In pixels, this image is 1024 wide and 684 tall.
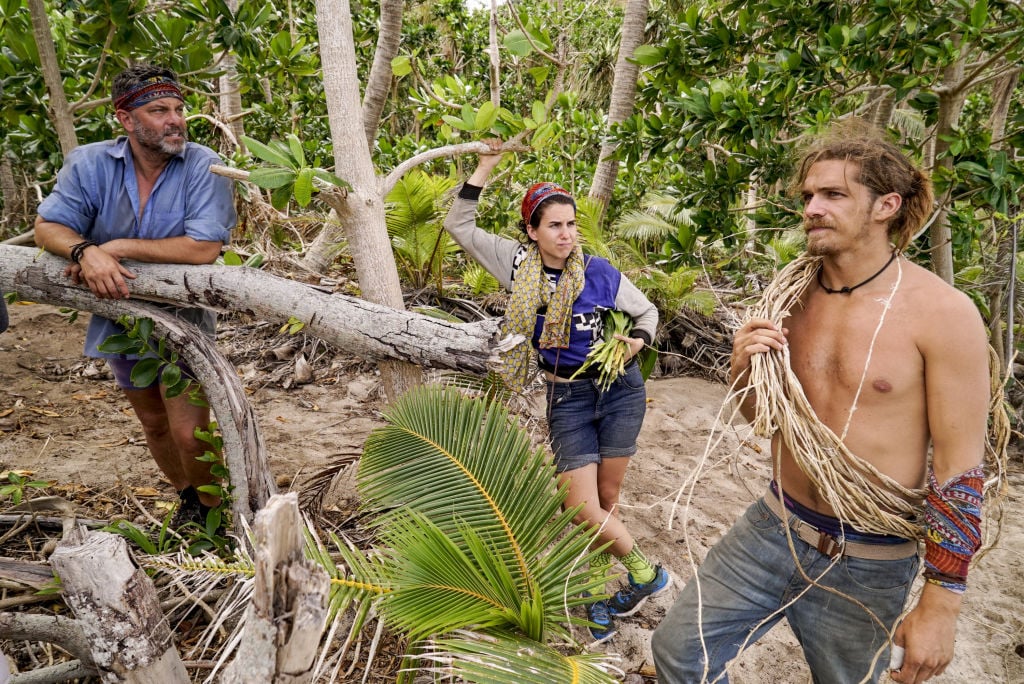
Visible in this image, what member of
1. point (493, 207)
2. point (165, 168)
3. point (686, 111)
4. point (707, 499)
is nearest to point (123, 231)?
point (165, 168)

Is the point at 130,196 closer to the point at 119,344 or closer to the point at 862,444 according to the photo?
the point at 119,344

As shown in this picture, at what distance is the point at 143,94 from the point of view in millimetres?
2699

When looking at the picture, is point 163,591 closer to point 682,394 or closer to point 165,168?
point 165,168

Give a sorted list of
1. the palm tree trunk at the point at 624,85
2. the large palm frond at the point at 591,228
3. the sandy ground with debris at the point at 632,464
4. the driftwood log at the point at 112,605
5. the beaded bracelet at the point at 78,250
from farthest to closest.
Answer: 1. the palm tree trunk at the point at 624,85
2. the large palm frond at the point at 591,228
3. the sandy ground with debris at the point at 632,464
4. the beaded bracelet at the point at 78,250
5. the driftwood log at the point at 112,605

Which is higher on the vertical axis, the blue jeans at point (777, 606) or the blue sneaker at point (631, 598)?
the blue jeans at point (777, 606)

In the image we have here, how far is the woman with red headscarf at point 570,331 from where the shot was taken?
285cm

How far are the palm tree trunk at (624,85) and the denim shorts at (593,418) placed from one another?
126 inches

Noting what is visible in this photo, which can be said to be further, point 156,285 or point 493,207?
point 493,207

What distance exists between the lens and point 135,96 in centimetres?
269

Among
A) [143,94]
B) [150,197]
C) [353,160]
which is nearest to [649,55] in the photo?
[353,160]

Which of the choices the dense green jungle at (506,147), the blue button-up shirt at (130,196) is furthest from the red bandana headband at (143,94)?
the dense green jungle at (506,147)

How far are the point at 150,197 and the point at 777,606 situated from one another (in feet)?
9.23

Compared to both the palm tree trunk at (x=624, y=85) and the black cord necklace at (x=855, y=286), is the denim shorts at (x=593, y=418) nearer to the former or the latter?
the black cord necklace at (x=855, y=286)

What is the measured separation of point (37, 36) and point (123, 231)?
115cm
